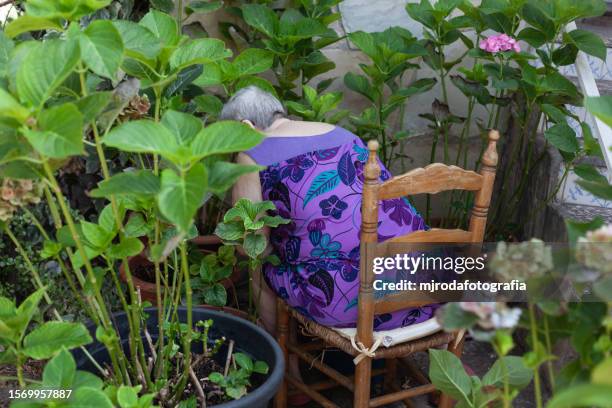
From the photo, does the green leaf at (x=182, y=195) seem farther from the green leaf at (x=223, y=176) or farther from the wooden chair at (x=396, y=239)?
the wooden chair at (x=396, y=239)

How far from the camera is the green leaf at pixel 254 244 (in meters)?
2.00

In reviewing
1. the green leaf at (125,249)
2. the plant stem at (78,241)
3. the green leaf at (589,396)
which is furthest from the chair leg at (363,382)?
the green leaf at (589,396)

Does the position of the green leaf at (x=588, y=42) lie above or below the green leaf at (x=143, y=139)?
below

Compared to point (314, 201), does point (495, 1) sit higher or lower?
higher

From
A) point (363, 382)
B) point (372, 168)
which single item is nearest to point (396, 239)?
point (372, 168)

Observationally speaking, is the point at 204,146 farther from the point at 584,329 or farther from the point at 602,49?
the point at 602,49

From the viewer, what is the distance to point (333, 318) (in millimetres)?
2029

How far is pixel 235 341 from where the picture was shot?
1849mm

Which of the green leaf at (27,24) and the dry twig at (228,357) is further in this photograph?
the dry twig at (228,357)

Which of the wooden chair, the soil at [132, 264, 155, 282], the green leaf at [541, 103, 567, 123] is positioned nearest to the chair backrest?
the wooden chair

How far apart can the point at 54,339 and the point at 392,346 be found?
962 millimetres

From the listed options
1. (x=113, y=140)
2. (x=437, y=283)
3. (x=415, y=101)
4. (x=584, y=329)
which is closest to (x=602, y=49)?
(x=415, y=101)

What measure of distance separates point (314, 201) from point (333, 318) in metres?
0.31

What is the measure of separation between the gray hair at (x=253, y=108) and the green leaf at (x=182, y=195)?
1.04 meters
